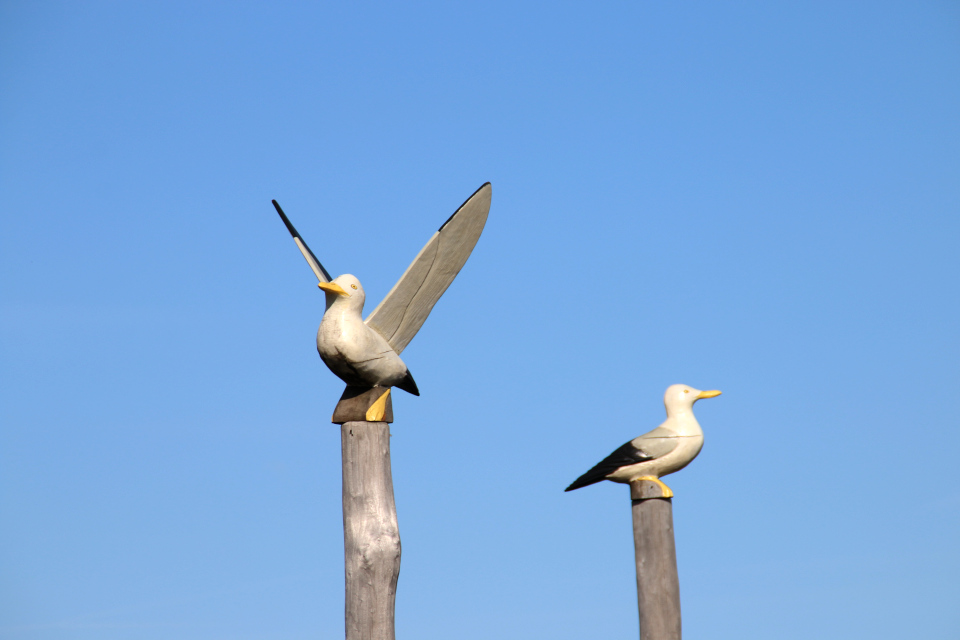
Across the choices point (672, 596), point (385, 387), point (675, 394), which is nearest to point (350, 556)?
point (385, 387)

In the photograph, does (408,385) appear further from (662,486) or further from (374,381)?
(662,486)

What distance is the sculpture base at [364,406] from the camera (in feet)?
21.6

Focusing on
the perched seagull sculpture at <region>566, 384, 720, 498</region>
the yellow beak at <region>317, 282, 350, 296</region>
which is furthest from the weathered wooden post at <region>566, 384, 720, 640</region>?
the yellow beak at <region>317, 282, 350, 296</region>

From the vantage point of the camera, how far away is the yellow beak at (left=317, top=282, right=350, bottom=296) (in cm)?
664

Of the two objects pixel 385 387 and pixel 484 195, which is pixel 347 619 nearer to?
pixel 385 387

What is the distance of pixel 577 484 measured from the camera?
23.3 feet

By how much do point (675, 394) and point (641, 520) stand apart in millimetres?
993

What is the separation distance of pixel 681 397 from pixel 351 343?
2.43 meters

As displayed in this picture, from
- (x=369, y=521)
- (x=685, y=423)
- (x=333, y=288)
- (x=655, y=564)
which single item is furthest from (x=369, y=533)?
(x=685, y=423)

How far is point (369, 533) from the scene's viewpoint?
6363mm

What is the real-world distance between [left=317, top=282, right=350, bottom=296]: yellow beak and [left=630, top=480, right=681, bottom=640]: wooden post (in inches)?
96.0

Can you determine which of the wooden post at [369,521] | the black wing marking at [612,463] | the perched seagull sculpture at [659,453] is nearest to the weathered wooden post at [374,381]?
the wooden post at [369,521]

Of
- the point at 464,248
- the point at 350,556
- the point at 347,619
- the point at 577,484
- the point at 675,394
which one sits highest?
the point at 464,248

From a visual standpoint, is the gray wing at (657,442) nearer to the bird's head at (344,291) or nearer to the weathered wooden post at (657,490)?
the weathered wooden post at (657,490)
